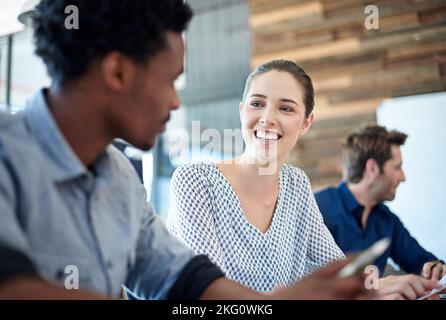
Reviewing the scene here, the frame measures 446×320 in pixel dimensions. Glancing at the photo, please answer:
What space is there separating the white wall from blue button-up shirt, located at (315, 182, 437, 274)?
82 cm

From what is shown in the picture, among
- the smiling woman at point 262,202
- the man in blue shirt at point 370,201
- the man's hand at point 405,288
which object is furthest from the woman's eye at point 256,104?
the man in blue shirt at point 370,201

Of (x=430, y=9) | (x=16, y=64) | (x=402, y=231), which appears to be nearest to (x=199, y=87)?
(x=16, y=64)

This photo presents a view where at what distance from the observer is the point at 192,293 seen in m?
0.97

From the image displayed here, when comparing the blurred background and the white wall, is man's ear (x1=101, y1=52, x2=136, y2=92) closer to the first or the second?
the blurred background

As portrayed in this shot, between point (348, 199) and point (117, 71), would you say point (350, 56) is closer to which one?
point (348, 199)

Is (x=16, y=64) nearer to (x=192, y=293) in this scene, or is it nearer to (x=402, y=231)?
(x=402, y=231)

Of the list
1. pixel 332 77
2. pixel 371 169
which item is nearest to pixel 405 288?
pixel 371 169

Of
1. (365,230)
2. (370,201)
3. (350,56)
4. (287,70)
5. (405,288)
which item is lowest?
(365,230)

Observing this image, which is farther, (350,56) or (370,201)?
(350,56)

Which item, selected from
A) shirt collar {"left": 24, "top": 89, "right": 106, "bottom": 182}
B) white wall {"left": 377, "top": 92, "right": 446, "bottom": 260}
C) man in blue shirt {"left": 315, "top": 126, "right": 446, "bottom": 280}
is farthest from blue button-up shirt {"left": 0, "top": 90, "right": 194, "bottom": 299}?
white wall {"left": 377, "top": 92, "right": 446, "bottom": 260}

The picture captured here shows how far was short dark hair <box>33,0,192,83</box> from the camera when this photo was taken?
0.85 meters

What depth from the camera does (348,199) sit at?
2.70 m

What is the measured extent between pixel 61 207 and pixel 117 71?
9.2 inches

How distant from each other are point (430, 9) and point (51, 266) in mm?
3636
